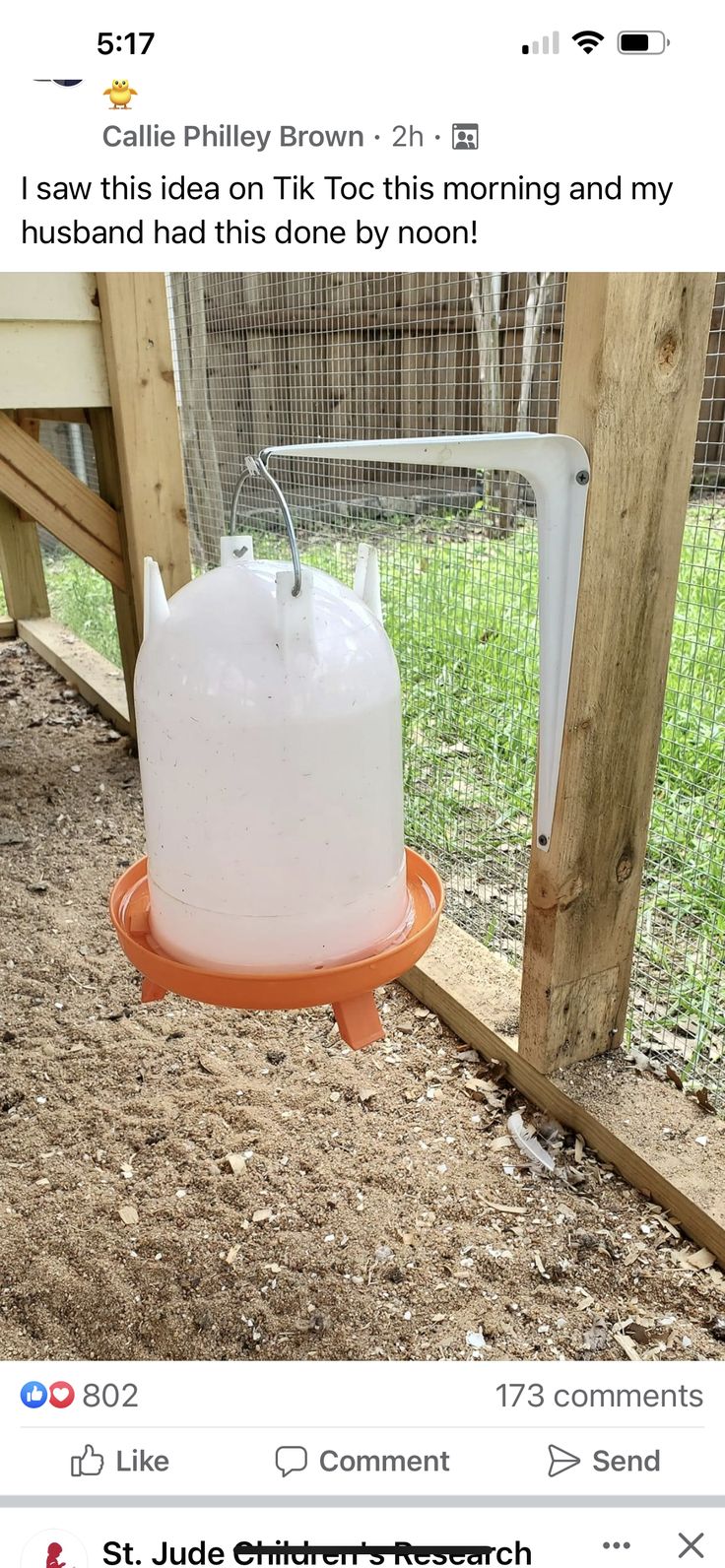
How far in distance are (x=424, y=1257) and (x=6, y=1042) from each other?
0.76 metres

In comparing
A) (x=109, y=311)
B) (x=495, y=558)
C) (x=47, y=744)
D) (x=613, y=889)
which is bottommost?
(x=47, y=744)

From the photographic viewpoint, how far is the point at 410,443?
64 centimetres

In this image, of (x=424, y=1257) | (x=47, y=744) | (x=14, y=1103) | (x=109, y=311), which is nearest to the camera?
(x=424, y=1257)

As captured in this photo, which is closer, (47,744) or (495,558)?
(495,558)

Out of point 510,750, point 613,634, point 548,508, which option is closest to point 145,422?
point 510,750

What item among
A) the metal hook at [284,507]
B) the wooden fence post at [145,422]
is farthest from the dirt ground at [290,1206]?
the wooden fence post at [145,422]

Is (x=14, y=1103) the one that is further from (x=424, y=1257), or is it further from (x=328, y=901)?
(x=328, y=901)

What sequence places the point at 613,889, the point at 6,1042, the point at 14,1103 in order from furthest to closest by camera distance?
the point at 6,1042 < the point at 14,1103 < the point at 613,889

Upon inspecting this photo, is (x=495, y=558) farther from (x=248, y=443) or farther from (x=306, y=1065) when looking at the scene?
(x=248, y=443)

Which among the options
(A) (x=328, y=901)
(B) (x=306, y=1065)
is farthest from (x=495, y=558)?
(A) (x=328, y=901)

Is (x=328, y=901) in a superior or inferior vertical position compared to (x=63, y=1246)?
superior

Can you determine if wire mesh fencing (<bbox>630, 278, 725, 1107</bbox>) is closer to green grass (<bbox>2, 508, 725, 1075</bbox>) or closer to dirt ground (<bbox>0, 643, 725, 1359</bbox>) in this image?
green grass (<bbox>2, 508, 725, 1075</bbox>)
